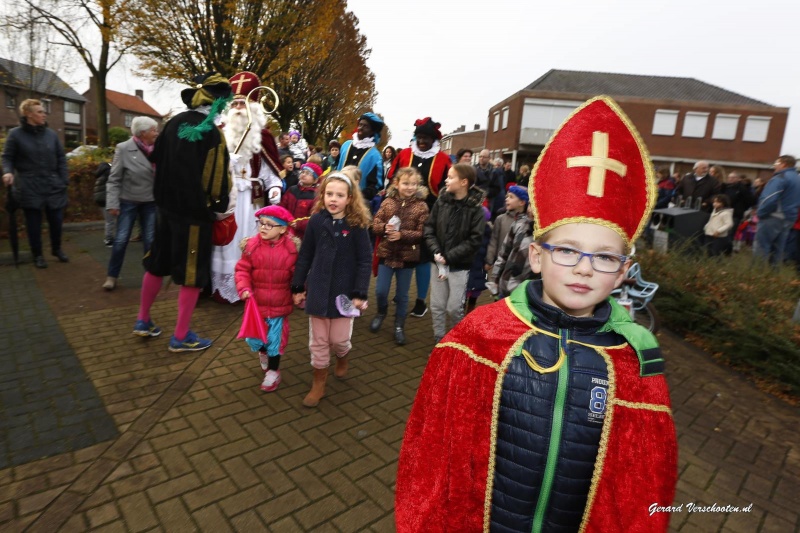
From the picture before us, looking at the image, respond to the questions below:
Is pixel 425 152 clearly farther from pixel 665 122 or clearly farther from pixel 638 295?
pixel 665 122

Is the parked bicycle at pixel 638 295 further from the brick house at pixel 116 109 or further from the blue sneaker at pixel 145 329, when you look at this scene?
the brick house at pixel 116 109

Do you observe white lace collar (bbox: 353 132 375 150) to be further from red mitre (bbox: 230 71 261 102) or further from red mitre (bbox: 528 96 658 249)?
red mitre (bbox: 528 96 658 249)

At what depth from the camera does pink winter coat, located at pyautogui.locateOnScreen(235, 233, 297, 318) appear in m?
3.95

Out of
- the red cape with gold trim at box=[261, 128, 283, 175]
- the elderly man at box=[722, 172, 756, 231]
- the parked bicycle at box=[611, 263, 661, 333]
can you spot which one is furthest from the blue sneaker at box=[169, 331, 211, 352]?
the elderly man at box=[722, 172, 756, 231]

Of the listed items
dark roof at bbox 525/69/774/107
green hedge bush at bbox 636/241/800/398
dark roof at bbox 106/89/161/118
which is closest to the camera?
green hedge bush at bbox 636/241/800/398

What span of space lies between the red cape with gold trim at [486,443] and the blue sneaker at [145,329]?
412cm

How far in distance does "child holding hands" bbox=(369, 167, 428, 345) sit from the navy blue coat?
109 centimetres

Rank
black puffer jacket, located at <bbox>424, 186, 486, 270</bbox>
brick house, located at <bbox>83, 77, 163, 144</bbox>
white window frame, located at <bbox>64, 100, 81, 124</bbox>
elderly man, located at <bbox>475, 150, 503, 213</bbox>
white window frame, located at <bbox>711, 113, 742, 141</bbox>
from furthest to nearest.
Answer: brick house, located at <bbox>83, 77, 163, 144</bbox>
white window frame, located at <bbox>64, 100, 81, 124</bbox>
white window frame, located at <bbox>711, 113, 742, 141</bbox>
elderly man, located at <bbox>475, 150, 503, 213</bbox>
black puffer jacket, located at <bbox>424, 186, 486, 270</bbox>

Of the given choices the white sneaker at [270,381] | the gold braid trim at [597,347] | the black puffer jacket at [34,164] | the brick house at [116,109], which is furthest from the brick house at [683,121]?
the brick house at [116,109]

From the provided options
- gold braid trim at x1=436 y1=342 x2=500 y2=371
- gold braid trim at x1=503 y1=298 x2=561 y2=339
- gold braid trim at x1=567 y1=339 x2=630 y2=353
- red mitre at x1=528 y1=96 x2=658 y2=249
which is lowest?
gold braid trim at x1=436 y1=342 x2=500 y2=371

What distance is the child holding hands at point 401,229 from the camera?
5.12m

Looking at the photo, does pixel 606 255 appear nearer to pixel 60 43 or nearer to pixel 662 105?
pixel 60 43

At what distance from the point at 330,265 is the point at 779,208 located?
8.40 meters

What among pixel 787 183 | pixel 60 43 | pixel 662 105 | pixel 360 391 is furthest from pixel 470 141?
pixel 360 391
